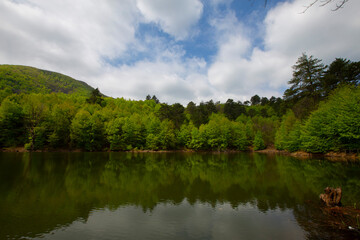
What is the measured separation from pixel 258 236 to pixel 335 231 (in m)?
2.88

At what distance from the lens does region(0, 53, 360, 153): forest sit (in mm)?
31125

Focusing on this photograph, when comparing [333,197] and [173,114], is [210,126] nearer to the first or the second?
[173,114]

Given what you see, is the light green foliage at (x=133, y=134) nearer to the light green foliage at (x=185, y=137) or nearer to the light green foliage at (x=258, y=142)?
Answer: the light green foliage at (x=185, y=137)

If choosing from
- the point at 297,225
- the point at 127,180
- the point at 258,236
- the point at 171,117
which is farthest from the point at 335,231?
the point at 171,117

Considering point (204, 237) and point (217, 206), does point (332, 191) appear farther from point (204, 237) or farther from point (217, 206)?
point (204, 237)

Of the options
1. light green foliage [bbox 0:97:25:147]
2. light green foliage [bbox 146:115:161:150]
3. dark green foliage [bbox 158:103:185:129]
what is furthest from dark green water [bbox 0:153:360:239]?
dark green foliage [bbox 158:103:185:129]

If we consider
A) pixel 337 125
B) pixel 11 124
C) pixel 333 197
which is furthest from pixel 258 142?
pixel 11 124

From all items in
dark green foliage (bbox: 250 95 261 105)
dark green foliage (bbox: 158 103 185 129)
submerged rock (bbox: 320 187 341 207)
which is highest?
dark green foliage (bbox: 250 95 261 105)

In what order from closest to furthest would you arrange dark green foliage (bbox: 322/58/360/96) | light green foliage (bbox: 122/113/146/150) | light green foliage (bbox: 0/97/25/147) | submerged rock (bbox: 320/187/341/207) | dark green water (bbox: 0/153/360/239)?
dark green water (bbox: 0/153/360/239) < submerged rock (bbox: 320/187/341/207) < dark green foliage (bbox: 322/58/360/96) < light green foliage (bbox: 0/97/25/147) < light green foliage (bbox: 122/113/146/150)

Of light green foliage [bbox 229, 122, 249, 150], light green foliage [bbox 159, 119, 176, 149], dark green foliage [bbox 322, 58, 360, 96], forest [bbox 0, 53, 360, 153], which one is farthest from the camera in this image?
light green foliage [bbox 229, 122, 249, 150]

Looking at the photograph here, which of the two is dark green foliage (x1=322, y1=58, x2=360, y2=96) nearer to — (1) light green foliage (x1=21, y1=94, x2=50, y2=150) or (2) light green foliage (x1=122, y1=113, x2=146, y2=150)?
(2) light green foliage (x1=122, y1=113, x2=146, y2=150)

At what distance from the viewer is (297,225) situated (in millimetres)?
7461

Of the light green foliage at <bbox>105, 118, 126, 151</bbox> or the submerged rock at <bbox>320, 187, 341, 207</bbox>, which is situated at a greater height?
the light green foliage at <bbox>105, 118, 126, 151</bbox>

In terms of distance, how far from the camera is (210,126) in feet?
193
